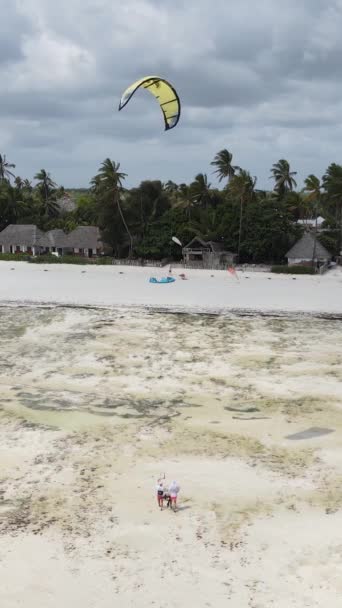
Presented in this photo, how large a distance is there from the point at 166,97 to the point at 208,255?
89.2 ft

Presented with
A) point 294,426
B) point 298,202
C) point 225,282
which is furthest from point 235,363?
point 298,202

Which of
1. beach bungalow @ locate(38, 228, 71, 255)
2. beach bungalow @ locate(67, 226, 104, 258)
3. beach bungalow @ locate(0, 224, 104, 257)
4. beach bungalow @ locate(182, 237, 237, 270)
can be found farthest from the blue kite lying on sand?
beach bungalow @ locate(38, 228, 71, 255)

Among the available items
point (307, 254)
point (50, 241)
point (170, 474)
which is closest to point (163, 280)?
point (307, 254)

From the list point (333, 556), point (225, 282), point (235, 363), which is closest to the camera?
point (333, 556)

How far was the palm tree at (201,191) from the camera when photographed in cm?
5472

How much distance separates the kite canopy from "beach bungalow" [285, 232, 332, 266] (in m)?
27.3

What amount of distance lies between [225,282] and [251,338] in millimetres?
16959

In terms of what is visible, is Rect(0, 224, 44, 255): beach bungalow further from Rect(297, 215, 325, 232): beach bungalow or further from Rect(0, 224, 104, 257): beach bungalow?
Rect(297, 215, 325, 232): beach bungalow

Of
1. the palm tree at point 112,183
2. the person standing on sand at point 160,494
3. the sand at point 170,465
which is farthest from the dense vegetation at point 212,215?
the person standing on sand at point 160,494

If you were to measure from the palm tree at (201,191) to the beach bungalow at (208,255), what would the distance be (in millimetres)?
6344

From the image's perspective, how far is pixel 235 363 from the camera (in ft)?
66.7

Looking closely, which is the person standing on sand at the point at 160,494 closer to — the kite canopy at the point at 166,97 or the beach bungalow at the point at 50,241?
the kite canopy at the point at 166,97

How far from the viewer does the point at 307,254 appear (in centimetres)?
4756

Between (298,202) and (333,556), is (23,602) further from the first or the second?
(298,202)
